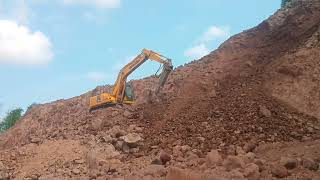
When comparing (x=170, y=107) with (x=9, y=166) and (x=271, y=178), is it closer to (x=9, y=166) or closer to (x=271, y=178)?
(x=9, y=166)

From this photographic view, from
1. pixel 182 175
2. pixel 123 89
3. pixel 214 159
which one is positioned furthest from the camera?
pixel 123 89

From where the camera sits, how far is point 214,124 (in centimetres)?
1789

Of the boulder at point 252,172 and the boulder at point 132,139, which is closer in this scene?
the boulder at point 252,172

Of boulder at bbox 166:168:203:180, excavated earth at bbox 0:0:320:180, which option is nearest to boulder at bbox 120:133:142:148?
excavated earth at bbox 0:0:320:180

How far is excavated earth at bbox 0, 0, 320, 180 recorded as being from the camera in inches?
546

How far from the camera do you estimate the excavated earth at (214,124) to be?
13.9 m

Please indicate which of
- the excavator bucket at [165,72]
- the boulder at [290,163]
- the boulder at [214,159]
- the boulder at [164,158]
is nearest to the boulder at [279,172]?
the boulder at [290,163]

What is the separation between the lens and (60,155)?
18.0 metres

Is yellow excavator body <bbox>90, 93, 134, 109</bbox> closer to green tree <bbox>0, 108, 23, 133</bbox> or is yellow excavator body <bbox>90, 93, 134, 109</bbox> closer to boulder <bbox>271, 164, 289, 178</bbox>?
boulder <bbox>271, 164, 289, 178</bbox>

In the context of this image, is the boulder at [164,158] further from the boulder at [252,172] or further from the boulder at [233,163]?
Result: the boulder at [252,172]

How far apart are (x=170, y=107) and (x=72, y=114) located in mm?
6112

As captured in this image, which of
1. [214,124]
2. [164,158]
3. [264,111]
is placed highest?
[264,111]

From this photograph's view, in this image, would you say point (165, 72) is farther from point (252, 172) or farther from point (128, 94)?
point (252, 172)

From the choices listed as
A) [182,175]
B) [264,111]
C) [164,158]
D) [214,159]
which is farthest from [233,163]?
[264,111]
